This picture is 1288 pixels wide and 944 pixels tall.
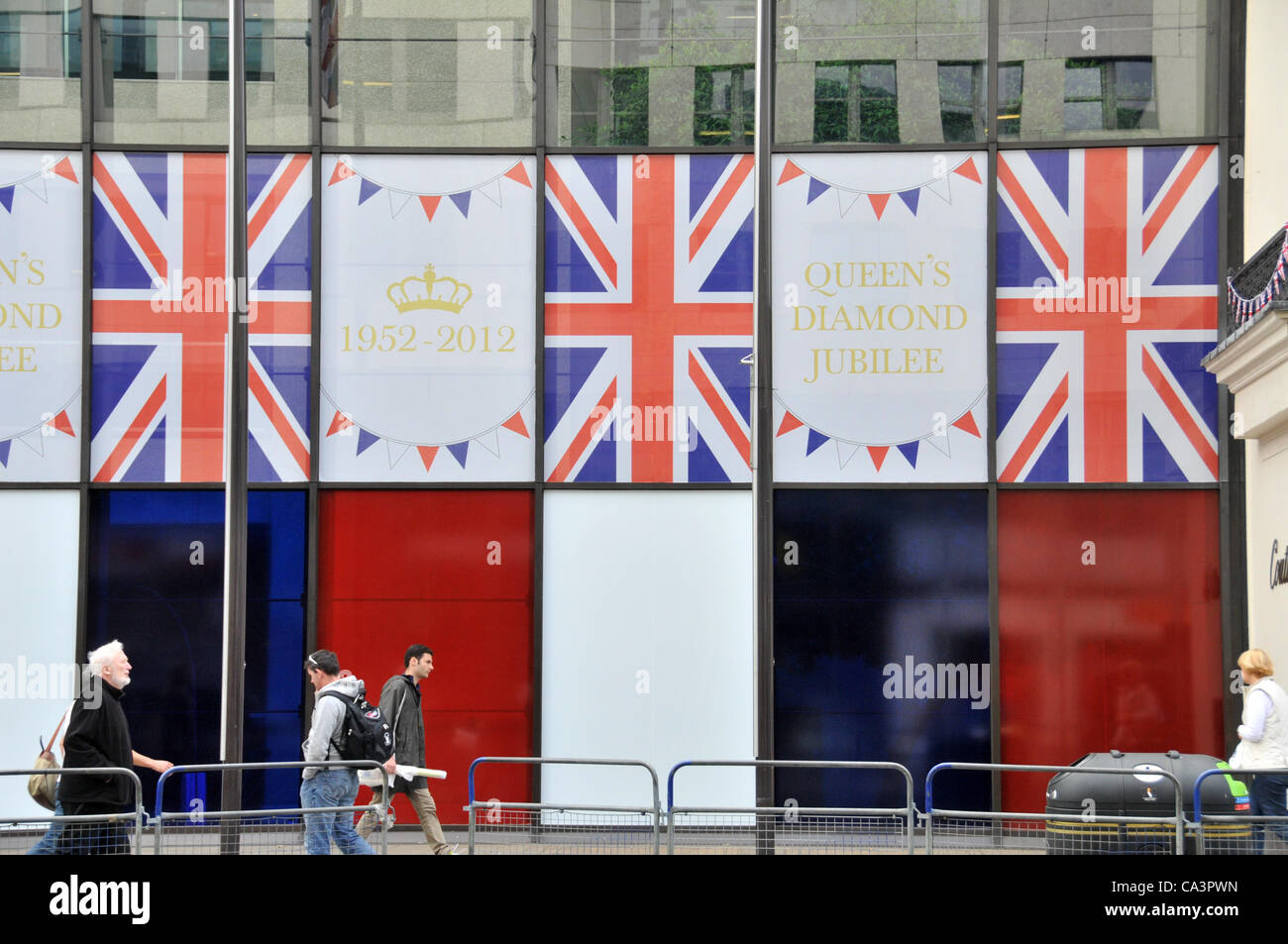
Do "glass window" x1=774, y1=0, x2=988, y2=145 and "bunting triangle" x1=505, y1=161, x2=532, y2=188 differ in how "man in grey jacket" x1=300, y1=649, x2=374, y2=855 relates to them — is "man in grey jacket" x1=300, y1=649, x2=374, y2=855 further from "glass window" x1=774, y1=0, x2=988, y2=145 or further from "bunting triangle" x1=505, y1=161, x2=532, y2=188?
"glass window" x1=774, y1=0, x2=988, y2=145

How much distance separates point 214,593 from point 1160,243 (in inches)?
373

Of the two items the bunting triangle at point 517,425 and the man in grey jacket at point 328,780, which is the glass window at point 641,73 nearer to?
the bunting triangle at point 517,425

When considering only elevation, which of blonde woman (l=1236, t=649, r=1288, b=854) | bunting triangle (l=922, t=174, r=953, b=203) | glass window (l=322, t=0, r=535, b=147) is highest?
glass window (l=322, t=0, r=535, b=147)

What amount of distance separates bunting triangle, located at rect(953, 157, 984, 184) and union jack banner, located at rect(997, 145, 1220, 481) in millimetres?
219

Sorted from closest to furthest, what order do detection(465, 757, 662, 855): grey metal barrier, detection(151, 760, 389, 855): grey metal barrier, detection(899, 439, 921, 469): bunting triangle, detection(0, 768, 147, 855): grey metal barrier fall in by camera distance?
detection(0, 768, 147, 855): grey metal barrier
detection(151, 760, 389, 855): grey metal barrier
detection(465, 757, 662, 855): grey metal barrier
detection(899, 439, 921, 469): bunting triangle

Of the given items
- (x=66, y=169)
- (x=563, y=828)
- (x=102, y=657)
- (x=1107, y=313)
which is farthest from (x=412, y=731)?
(x=1107, y=313)

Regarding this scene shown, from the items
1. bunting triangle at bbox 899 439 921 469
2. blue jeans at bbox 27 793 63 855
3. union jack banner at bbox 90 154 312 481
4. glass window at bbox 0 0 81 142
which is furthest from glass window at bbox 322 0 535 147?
blue jeans at bbox 27 793 63 855

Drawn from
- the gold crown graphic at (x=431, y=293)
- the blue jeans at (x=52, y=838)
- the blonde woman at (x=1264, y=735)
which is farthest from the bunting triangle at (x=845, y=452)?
the blue jeans at (x=52, y=838)

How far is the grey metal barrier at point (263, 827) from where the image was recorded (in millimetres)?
9086

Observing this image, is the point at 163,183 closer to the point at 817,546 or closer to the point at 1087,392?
the point at 817,546

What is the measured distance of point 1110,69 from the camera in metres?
12.9

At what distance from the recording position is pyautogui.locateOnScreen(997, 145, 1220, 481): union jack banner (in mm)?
12742
